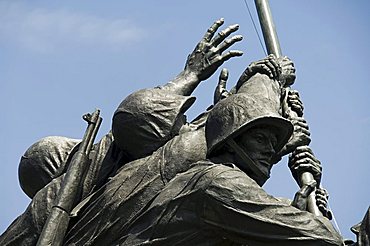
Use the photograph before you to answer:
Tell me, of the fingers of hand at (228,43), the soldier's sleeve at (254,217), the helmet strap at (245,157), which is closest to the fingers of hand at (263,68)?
the fingers of hand at (228,43)

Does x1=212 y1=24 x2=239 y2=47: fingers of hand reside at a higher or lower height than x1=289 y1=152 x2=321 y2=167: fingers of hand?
higher

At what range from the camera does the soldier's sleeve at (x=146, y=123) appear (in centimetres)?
941

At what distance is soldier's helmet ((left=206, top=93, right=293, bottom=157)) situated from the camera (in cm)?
862

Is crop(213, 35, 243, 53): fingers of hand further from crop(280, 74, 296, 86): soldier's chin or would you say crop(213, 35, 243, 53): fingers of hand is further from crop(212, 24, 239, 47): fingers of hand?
crop(280, 74, 296, 86): soldier's chin

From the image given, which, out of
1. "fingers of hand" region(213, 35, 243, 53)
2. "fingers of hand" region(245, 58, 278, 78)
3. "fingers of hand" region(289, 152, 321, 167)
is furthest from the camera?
"fingers of hand" region(213, 35, 243, 53)

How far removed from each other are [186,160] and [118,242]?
0.83m

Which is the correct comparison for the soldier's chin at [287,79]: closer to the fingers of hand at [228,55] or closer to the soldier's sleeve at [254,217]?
the fingers of hand at [228,55]

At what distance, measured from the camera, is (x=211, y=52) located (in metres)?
10.0

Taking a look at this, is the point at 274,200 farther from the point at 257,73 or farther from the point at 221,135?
the point at 257,73

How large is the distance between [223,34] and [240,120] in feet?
5.43

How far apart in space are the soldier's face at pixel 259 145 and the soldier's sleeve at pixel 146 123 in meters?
0.89

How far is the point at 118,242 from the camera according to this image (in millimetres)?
8875

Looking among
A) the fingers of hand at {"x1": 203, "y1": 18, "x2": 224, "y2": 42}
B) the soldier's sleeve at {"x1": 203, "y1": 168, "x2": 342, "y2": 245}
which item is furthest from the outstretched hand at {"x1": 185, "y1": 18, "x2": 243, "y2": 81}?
the soldier's sleeve at {"x1": 203, "y1": 168, "x2": 342, "y2": 245}

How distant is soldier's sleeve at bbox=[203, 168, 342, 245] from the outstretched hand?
1.78 metres
